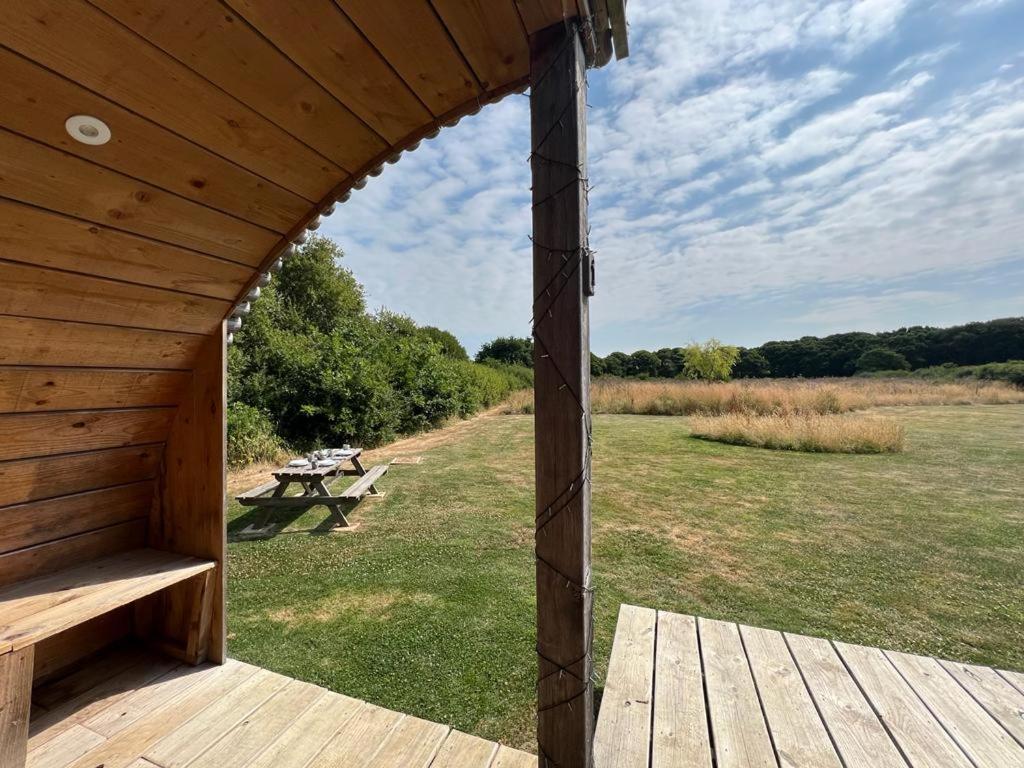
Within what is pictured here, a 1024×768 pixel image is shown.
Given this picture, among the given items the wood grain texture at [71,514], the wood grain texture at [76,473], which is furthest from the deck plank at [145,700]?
the wood grain texture at [76,473]

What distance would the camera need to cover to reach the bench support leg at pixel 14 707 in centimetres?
127

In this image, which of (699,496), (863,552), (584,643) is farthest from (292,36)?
(699,496)

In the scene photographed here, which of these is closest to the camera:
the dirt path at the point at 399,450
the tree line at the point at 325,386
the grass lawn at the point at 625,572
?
the grass lawn at the point at 625,572

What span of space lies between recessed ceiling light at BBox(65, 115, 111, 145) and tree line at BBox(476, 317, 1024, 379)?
67.3ft

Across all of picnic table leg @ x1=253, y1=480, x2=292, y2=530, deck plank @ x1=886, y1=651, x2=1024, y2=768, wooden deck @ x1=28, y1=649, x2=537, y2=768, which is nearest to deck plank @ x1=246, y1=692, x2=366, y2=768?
wooden deck @ x1=28, y1=649, x2=537, y2=768

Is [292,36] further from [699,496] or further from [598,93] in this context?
[699,496]

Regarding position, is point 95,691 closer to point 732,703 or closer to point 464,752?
point 464,752

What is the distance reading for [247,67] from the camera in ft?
3.57

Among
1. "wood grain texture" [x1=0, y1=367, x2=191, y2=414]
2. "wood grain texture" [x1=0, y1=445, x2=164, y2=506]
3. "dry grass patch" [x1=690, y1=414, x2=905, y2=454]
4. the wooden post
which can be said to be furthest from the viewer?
"dry grass patch" [x1=690, y1=414, x2=905, y2=454]

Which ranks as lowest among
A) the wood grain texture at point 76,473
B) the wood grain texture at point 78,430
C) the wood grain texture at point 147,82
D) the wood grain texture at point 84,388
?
the wood grain texture at point 76,473

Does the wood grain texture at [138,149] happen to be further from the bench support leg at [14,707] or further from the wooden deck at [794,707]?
the wooden deck at [794,707]

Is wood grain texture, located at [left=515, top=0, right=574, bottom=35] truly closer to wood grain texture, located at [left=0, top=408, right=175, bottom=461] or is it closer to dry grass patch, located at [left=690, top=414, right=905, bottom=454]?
wood grain texture, located at [left=0, top=408, right=175, bottom=461]

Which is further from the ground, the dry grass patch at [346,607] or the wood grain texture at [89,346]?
the wood grain texture at [89,346]

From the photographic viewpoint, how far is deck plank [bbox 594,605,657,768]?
1344 millimetres
